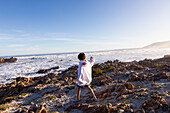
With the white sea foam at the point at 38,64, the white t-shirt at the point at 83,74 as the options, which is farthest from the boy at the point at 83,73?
the white sea foam at the point at 38,64

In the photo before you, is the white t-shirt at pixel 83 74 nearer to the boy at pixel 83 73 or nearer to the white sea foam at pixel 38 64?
the boy at pixel 83 73

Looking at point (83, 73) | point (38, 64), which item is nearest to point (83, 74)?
point (83, 73)

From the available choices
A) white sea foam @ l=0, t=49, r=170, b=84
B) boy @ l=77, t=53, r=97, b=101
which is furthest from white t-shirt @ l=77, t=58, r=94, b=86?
white sea foam @ l=0, t=49, r=170, b=84

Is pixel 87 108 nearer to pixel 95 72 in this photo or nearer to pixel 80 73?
pixel 80 73

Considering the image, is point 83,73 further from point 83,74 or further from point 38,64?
point 38,64

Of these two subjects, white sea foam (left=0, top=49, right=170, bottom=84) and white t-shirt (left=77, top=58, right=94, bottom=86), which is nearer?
white t-shirt (left=77, top=58, right=94, bottom=86)

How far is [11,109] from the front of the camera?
234 inches

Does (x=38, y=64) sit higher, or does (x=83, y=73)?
(x=83, y=73)

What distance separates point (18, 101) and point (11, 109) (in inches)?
48.3

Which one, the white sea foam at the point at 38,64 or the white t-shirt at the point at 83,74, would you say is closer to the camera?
the white t-shirt at the point at 83,74

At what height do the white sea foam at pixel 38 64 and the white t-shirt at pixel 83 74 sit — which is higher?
the white t-shirt at pixel 83 74

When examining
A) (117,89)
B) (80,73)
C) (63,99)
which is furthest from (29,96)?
(117,89)

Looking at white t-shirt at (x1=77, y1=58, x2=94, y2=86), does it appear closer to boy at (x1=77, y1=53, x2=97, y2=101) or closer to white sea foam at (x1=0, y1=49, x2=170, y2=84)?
boy at (x1=77, y1=53, x2=97, y2=101)

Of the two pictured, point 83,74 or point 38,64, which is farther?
point 38,64
